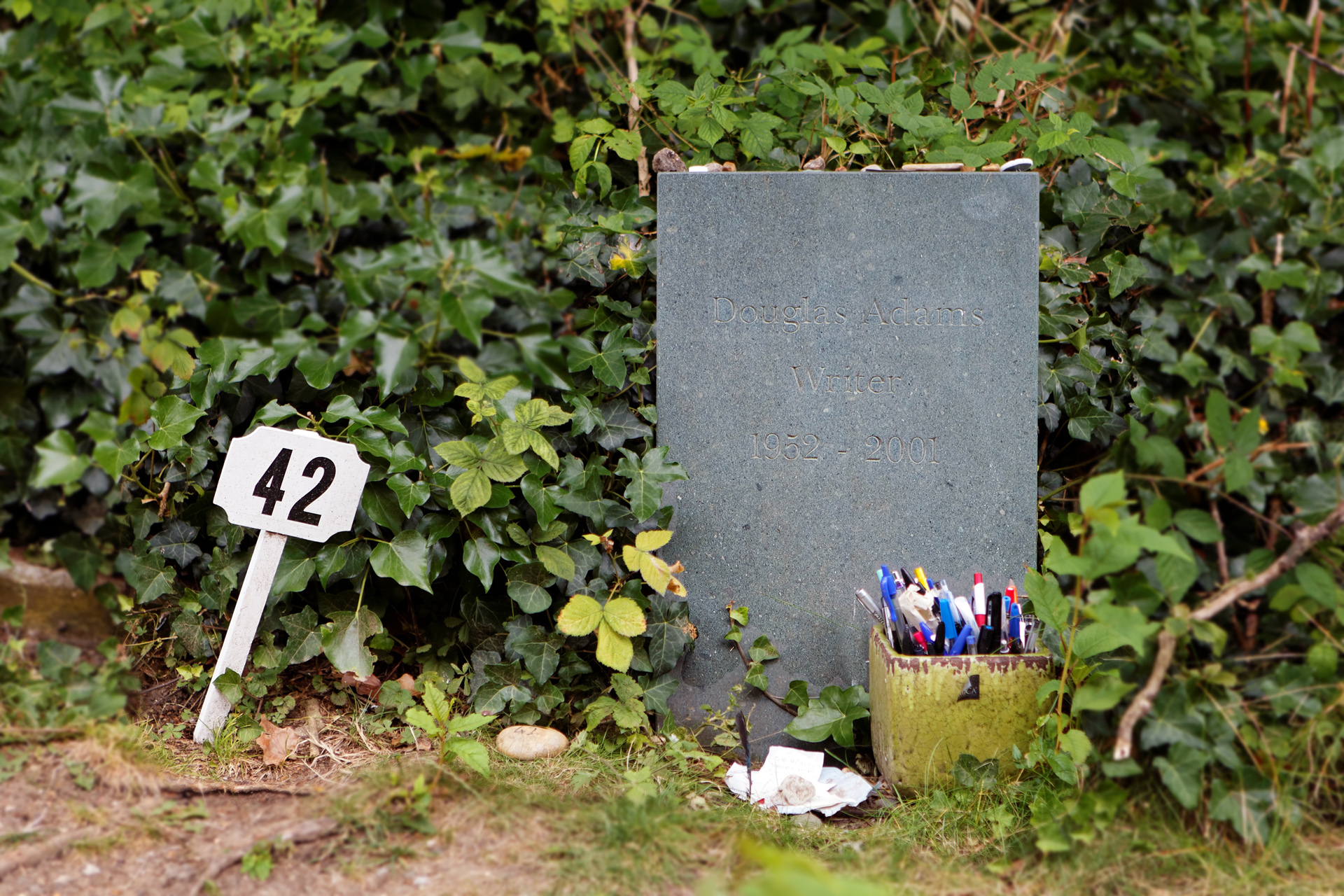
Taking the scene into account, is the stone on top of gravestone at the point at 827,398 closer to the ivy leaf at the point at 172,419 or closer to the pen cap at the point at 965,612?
the pen cap at the point at 965,612

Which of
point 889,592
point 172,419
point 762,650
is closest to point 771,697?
point 762,650

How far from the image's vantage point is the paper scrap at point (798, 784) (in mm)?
2209

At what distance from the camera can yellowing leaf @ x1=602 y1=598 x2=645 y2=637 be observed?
7.66ft

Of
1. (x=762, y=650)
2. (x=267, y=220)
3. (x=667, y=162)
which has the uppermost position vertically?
(x=667, y=162)

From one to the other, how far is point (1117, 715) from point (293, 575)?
191cm

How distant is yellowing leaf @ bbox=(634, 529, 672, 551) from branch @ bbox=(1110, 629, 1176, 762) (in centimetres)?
110

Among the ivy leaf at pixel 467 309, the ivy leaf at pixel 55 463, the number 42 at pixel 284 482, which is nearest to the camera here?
the ivy leaf at pixel 467 309

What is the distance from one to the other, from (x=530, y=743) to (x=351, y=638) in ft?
1.76

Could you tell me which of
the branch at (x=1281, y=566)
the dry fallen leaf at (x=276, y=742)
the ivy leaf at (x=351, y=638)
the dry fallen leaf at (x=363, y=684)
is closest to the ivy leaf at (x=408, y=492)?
the ivy leaf at (x=351, y=638)

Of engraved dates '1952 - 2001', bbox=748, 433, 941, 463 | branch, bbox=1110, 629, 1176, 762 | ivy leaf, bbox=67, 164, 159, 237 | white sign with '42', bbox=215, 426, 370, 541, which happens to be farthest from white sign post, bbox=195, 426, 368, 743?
branch, bbox=1110, 629, 1176, 762

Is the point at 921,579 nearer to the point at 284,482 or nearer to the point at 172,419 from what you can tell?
the point at 284,482

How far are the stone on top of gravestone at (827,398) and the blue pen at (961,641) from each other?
1.26 ft

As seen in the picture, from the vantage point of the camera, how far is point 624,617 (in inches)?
92.2

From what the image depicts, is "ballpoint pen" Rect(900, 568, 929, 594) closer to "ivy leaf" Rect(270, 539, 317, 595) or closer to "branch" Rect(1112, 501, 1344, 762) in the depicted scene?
"branch" Rect(1112, 501, 1344, 762)
